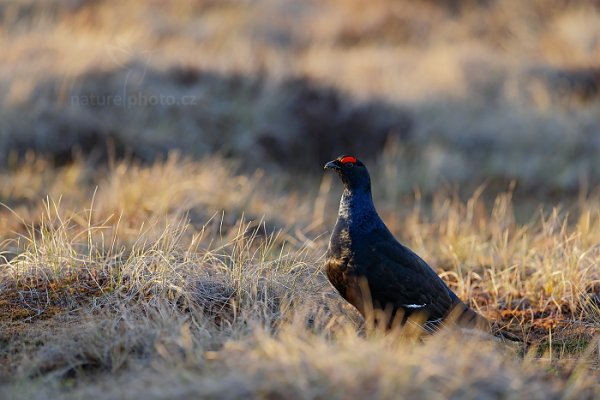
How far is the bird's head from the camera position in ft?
15.8

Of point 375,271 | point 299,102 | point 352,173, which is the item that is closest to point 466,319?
point 375,271

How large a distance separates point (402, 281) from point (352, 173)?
2.21 feet

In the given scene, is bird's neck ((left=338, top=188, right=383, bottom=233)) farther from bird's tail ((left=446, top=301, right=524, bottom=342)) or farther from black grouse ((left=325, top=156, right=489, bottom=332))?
bird's tail ((left=446, top=301, right=524, bottom=342))

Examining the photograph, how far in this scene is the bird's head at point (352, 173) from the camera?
190 inches

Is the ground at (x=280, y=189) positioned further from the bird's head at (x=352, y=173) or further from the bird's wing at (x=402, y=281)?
the bird's head at (x=352, y=173)

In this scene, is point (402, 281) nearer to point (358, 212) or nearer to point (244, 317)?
point (358, 212)

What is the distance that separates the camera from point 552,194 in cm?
1051

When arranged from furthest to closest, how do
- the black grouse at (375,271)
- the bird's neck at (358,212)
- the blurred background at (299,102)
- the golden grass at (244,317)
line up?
the blurred background at (299,102)
the bird's neck at (358,212)
the black grouse at (375,271)
the golden grass at (244,317)

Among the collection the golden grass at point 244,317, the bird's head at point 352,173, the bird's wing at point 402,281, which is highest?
the bird's head at point 352,173

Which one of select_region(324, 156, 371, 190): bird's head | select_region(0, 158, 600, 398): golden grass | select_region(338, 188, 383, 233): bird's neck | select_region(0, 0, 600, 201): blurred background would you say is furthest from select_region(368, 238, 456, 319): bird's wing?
select_region(0, 0, 600, 201): blurred background

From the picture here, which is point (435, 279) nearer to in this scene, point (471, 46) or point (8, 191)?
point (8, 191)

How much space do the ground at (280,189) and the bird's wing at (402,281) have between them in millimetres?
188

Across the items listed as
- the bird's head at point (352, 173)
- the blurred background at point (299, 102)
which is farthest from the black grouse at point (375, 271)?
the blurred background at point (299, 102)

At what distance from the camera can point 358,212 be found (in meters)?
4.77
